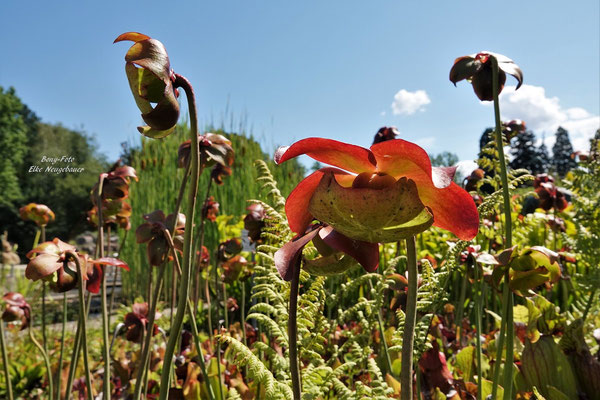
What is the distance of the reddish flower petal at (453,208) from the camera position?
407 millimetres

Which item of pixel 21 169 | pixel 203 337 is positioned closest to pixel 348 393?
pixel 203 337

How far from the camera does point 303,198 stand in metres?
0.45

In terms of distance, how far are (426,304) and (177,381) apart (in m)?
1.38

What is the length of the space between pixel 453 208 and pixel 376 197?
9 centimetres

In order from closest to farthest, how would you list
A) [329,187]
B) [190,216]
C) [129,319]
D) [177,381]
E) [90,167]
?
[329,187]
[190,216]
[129,319]
[177,381]
[90,167]

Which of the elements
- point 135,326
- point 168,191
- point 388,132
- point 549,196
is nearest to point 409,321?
→ point 135,326

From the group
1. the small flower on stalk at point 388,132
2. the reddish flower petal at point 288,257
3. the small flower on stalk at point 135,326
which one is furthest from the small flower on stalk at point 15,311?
the small flower on stalk at point 388,132

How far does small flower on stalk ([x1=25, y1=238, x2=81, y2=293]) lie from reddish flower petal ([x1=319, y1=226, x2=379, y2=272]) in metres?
0.67

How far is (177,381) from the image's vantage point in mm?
1788

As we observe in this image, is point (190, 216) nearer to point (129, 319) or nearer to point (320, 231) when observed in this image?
point (320, 231)

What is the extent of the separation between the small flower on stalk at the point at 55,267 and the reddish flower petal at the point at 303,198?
2.05 feet

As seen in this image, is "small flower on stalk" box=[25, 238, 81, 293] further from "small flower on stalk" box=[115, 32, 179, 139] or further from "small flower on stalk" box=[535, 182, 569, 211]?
"small flower on stalk" box=[535, 182, 569, 211]

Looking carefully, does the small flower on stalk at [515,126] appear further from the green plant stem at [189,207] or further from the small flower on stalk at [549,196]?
the green plant stem at [189,207]

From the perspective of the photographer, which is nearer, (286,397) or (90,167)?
(286,397)
